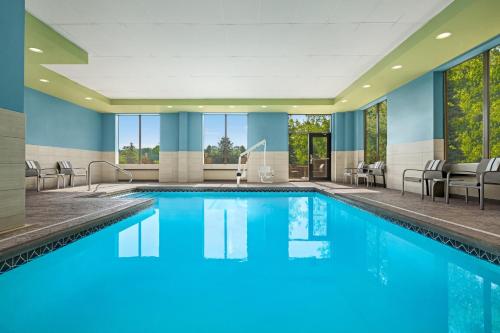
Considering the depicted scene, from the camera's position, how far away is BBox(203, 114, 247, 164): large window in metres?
11.8

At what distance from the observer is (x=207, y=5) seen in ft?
13.3

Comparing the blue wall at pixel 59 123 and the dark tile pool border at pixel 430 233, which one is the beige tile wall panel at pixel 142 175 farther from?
the dark tile pool border at pixel 430 233

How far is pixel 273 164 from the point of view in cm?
1116

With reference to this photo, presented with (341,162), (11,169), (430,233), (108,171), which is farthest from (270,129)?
(11,169)

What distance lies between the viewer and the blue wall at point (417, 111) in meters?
6.25

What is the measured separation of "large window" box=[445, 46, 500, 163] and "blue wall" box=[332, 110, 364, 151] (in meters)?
4.67

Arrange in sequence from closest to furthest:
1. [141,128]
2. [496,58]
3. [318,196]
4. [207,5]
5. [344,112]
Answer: [207,5]
[496,58]
[318,196]
[344,112]
[141,128]

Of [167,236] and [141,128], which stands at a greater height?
[141,128]

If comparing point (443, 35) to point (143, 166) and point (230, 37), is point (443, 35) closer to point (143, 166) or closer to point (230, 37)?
point (230, 37)

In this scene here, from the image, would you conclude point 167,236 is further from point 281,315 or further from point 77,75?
point 77,75

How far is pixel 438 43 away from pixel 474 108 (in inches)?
66.2

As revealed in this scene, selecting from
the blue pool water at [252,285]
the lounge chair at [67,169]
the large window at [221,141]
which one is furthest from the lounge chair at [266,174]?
the blue pool water at [252,285]

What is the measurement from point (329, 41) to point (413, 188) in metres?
4.03

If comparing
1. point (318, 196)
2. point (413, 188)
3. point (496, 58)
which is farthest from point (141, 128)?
point (496, 58)
